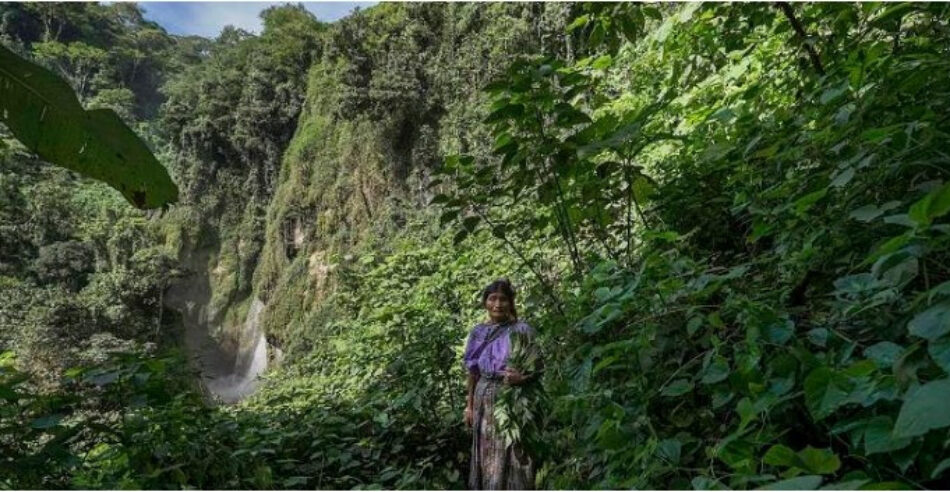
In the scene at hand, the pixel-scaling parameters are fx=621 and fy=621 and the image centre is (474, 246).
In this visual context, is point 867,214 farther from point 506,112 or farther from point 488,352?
point 488,352

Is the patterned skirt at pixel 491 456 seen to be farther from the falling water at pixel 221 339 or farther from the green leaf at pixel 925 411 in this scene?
the falling water at pixel 221 339

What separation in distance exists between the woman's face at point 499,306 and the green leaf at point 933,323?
2.29 metres

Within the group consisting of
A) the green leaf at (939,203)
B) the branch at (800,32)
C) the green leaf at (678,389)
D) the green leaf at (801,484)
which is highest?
the branch at (800,32)

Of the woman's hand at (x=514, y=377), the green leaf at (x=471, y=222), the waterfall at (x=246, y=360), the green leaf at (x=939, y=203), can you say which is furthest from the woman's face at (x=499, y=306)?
the waterfall at (x=246, y=360)

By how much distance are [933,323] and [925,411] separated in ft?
0.68

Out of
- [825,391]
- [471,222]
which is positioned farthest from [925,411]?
[471,222]

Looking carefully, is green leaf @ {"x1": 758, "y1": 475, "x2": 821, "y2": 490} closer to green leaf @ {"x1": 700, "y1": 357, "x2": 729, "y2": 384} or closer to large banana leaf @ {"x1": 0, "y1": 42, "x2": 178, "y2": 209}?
green leaf @ {"x1": 700, "y1": 357, "x2": 729, "y2": 384}

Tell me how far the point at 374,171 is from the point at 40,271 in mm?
13242

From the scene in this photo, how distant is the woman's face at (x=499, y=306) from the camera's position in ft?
10.1

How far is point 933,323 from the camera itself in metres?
0.81

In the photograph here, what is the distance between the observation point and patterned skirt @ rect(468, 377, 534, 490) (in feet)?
9.34

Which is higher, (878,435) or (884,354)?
(884,354)

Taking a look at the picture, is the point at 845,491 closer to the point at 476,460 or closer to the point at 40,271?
the point at 476,460

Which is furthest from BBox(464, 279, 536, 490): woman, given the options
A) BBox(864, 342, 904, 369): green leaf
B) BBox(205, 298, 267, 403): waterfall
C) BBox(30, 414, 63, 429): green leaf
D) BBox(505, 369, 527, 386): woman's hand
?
BBox(205, 298, 267, 403): waterfall
